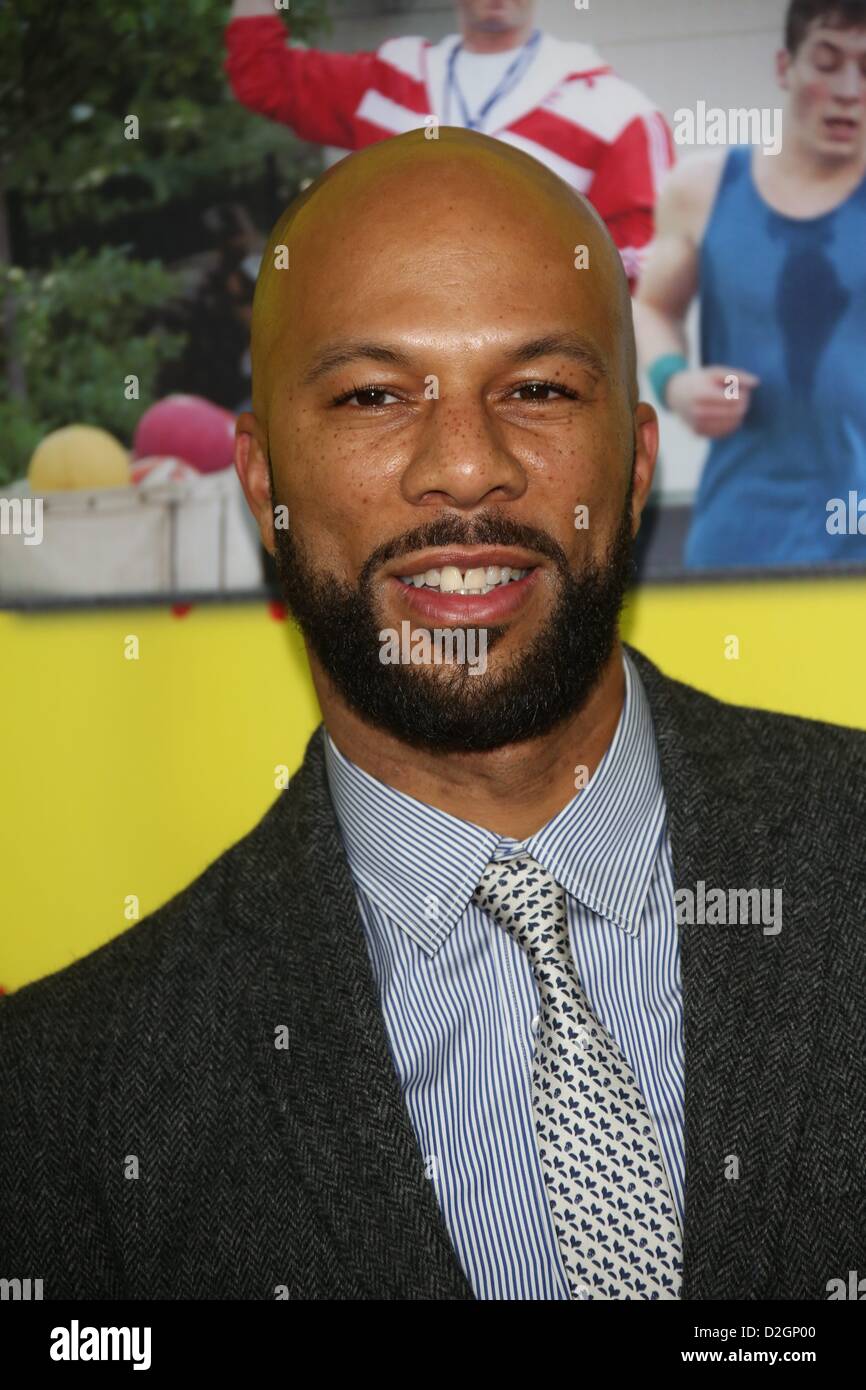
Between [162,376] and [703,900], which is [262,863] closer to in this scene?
[703,900]

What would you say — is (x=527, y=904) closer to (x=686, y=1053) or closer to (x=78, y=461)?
(x=686, y=1053)

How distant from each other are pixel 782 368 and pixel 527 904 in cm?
69

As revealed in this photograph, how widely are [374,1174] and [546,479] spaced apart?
1.98ft

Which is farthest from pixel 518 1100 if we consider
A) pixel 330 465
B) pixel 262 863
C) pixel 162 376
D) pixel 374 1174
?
pixel 162 376

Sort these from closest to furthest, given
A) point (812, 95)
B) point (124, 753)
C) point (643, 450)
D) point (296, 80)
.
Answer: point (643, 450) < point (812, 95) < point (296, 80) < point (124, 753)

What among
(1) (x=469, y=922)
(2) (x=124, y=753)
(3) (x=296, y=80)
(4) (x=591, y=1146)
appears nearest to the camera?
(4) (x=591, y=1146)

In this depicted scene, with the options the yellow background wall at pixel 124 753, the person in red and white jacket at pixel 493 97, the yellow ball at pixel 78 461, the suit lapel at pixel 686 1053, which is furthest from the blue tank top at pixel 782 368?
the yellow ball at pixel 78 461

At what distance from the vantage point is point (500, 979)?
1.29m

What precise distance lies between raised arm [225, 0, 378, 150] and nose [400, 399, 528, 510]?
59cm

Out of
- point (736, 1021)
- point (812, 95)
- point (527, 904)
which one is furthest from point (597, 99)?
point (736, 1021)

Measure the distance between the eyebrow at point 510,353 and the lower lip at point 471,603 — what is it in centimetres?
19

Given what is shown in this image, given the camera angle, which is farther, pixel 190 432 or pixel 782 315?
pixel 190 432

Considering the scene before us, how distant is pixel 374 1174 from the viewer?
1200 mm

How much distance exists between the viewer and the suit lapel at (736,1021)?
45.2 inches
